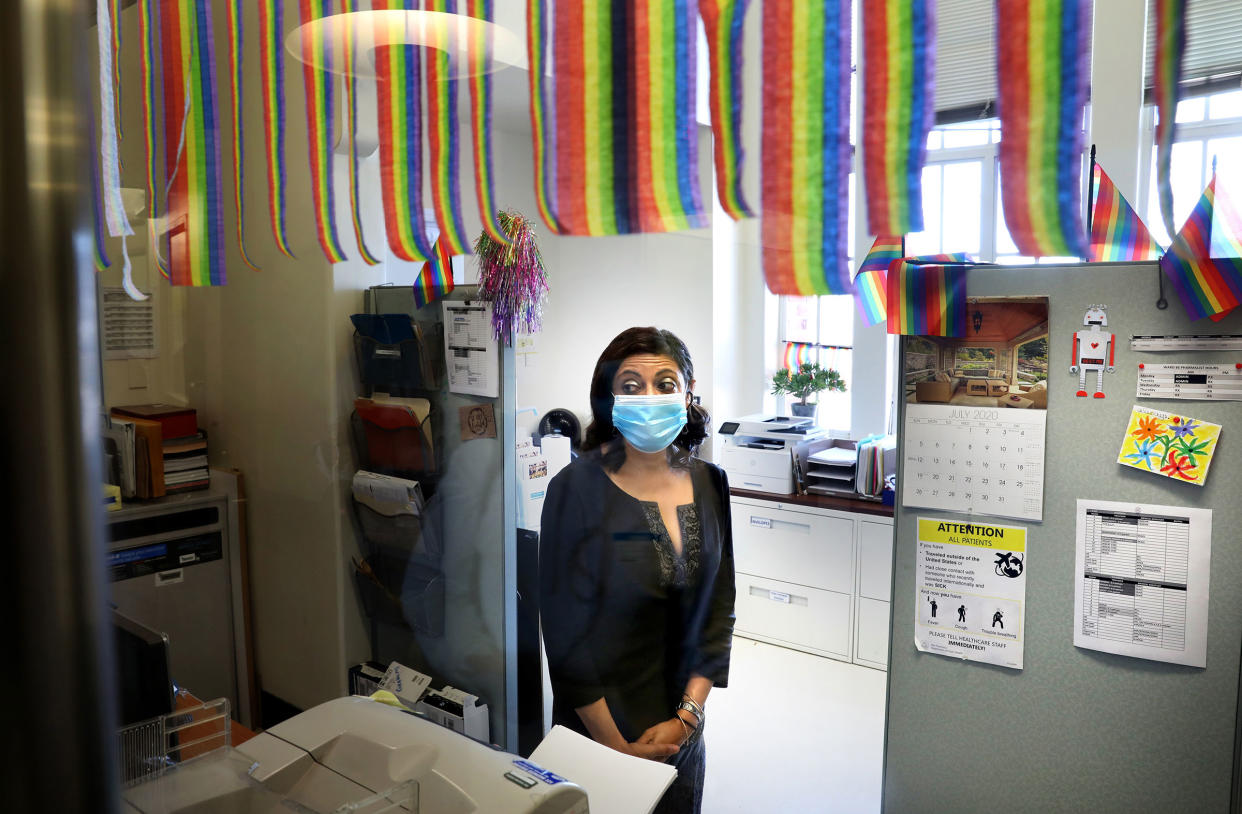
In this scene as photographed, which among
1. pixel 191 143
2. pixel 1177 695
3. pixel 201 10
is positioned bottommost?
pixel 1177 695

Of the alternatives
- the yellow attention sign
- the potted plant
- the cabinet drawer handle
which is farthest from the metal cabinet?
the potted plant

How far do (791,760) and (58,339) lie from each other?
171 cm

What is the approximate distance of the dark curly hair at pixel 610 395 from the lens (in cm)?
134

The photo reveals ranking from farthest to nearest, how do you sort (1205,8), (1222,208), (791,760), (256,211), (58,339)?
(791,760)
(256,211)
(1222,208)
(1205,8)
(58,339)

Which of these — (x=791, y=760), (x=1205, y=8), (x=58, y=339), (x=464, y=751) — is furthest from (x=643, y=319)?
(x=58, y=339)

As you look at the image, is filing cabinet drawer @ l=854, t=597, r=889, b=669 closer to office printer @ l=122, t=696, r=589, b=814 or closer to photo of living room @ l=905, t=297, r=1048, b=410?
photo of living room @ l=905, t=297, r=1048, b=410

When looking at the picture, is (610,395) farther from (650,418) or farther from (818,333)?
(818,333)

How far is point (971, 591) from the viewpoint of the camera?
152cm

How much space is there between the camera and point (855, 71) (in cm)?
81

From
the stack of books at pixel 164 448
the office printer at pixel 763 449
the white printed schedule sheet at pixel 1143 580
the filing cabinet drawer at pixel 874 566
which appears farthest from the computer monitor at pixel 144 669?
the white printed schedule sheet at pixel 1143 580

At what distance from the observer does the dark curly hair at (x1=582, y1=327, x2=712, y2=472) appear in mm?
1338

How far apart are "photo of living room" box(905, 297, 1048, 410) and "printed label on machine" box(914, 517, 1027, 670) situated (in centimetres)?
24

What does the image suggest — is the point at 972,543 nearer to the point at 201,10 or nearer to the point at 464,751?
the point at 464,751

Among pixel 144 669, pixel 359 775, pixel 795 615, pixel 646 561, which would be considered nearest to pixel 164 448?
pixel 144 669
